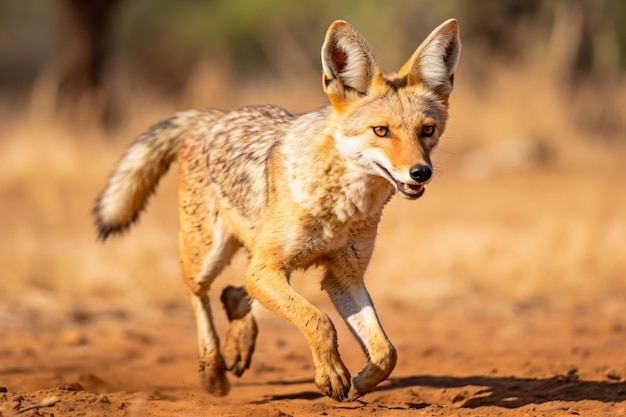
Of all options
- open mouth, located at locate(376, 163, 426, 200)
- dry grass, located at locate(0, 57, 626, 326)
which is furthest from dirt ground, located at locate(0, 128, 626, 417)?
open mouth, located at locate(376, 163, 426, 200)

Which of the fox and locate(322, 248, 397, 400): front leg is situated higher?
the fox

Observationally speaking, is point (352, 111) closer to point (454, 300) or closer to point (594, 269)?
point (454, 300)

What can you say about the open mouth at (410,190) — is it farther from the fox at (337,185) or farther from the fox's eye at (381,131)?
the fox's eye at (381,131)

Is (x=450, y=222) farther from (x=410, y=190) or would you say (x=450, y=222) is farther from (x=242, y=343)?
(x=410, y=190)

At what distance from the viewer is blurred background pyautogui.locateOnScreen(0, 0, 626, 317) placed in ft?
30.3

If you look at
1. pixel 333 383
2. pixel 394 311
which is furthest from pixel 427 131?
pixel 394 311

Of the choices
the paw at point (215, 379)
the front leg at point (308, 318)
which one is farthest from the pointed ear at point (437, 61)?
the paw at point (215, 379)

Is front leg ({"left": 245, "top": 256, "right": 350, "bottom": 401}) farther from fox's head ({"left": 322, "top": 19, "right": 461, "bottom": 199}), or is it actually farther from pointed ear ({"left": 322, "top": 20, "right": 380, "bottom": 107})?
pointed ear ({"left": 322, "top": 20, "right": 380, "bottom": 107})

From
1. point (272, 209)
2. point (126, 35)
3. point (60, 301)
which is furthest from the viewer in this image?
point (126, 35)

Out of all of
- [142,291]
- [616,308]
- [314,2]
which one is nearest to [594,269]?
[616,308]

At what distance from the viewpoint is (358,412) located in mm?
4801

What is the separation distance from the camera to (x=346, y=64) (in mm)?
4961

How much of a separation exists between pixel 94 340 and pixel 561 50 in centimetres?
1073

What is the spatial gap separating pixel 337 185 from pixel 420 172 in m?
0.61
